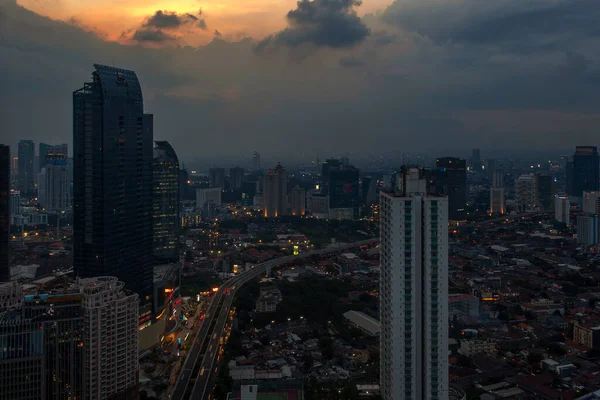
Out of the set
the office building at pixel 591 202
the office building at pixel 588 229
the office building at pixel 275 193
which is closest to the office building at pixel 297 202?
the office building at pixel 275 193

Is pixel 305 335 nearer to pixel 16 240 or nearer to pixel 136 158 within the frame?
pixel 136 158

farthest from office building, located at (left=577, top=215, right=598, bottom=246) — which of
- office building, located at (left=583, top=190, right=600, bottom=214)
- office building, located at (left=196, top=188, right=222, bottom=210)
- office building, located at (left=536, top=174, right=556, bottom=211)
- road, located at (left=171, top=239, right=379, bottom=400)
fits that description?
office building, located at (left=196, top=188, right=222, bottom=210)

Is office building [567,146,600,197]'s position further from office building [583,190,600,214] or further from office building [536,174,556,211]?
office building [583,190,600,214]

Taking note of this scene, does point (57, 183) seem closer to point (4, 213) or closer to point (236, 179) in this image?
point (236, 179)

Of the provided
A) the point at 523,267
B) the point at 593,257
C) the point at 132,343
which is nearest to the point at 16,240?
the point at 132,343

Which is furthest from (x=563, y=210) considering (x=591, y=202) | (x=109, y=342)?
(x=109, y=342)
